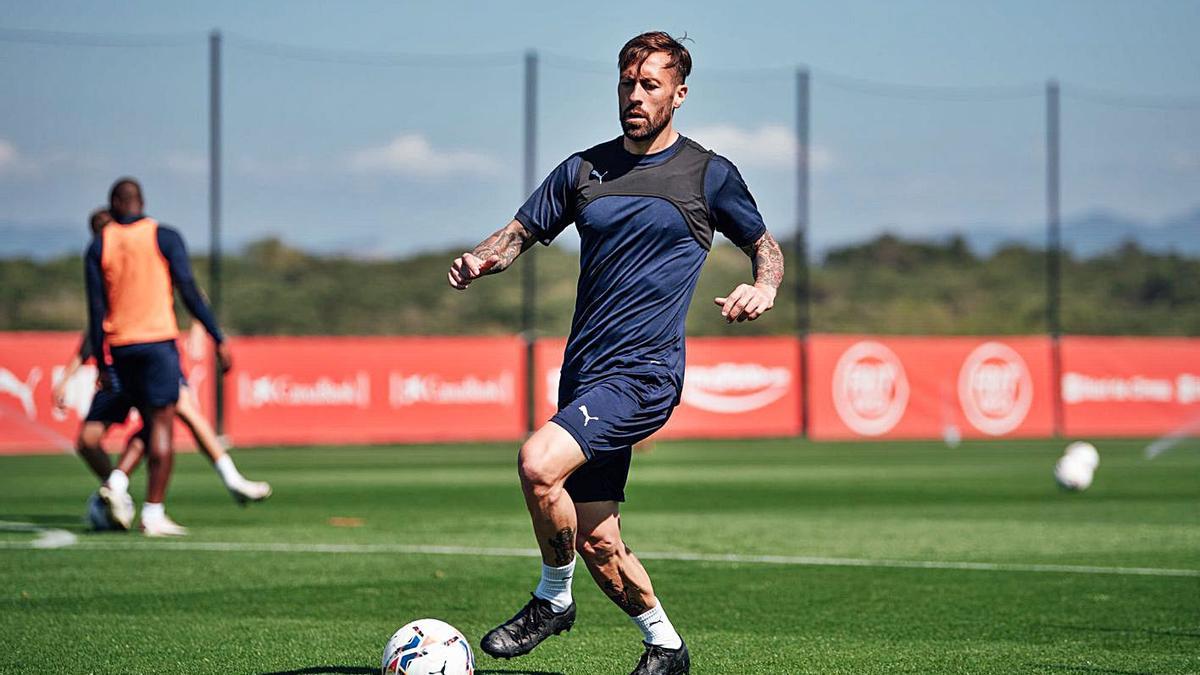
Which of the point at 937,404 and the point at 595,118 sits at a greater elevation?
the point at 595,118

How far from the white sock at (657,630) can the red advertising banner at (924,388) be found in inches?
894

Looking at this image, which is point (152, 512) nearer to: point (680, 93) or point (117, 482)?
point (117, 482)

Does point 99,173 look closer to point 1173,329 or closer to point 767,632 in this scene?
point 767,632

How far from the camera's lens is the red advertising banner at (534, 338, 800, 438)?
1107 inches

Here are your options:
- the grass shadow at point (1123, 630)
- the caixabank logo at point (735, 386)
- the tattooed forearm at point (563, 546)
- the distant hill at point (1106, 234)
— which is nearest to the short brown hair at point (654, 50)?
the tattooed forearm at point (563, 546)

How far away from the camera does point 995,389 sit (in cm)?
3014

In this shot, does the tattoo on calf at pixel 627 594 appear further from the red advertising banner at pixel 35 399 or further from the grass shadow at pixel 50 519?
the red advertising banner at pixel 35 399

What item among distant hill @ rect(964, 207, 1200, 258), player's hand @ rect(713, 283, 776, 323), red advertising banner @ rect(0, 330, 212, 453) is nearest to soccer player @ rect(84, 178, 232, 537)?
player's hand @ rect(713, 283, 776, 323)

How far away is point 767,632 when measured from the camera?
7.52m

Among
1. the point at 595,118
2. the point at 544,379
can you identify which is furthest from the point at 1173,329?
the point at 544,379

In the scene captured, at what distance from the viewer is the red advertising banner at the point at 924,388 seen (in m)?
28.9

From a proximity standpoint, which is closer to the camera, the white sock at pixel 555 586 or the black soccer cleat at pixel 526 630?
the black soccer cleat at pixel 526 630

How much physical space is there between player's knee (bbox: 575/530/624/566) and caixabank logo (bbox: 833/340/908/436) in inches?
907

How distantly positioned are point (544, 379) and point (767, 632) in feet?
65.6
